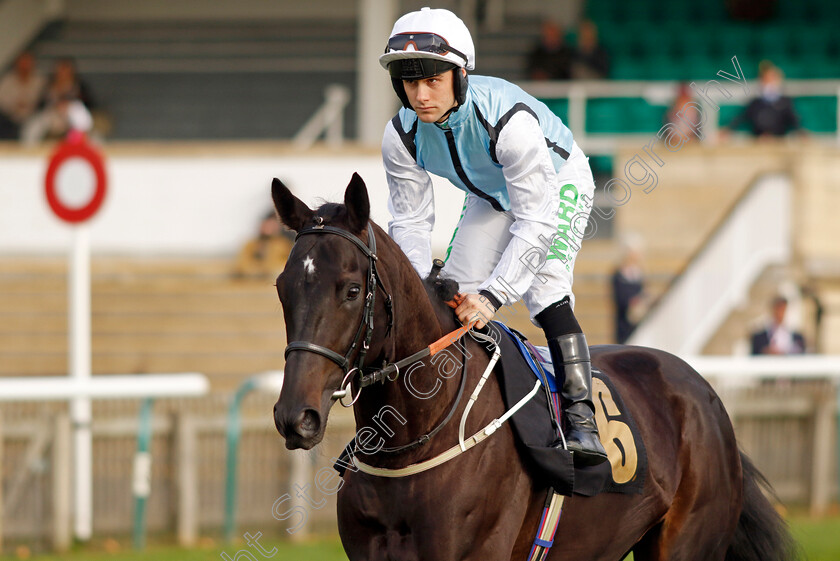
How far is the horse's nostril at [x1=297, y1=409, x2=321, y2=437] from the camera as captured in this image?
2996mm

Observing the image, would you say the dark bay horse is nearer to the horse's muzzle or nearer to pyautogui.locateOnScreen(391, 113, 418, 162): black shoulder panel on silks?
the horse's muzzle

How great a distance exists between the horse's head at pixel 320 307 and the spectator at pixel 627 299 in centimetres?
700

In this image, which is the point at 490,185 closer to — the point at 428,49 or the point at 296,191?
the point at 428,49

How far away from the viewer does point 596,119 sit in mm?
13227

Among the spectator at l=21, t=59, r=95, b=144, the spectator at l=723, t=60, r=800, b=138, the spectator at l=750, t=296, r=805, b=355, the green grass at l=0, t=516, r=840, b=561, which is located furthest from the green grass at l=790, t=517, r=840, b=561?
the spectator at l=21, t=59, r=95, b=144

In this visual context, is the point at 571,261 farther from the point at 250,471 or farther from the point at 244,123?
the point at 244,123

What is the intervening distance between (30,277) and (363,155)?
343cm

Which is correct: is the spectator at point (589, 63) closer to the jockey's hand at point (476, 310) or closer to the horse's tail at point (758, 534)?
the horse's tail at point (758, 534)

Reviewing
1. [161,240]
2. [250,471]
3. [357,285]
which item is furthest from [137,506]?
[161,240]

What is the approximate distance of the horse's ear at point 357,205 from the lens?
3275 mm

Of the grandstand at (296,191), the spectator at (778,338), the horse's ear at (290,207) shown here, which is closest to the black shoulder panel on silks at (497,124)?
the horse's ear at (290,207)

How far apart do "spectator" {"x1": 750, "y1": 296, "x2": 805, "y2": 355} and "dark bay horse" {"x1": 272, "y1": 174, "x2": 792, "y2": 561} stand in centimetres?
543

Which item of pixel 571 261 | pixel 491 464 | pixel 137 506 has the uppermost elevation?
pixel 571 261

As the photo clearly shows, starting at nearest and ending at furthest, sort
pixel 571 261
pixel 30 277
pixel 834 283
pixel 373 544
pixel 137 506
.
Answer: pixel 373 544, pixel 571 261, pixel 137 506, pixel 834 283, pixel 30 277
